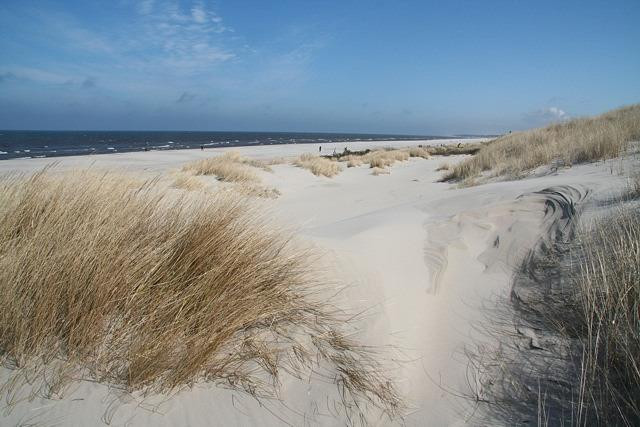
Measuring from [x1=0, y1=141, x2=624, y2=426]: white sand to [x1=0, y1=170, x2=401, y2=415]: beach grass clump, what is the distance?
0.33 ft

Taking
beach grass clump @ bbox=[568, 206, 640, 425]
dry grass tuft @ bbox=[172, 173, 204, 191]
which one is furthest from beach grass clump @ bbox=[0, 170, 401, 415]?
dry grass tuft @ bbox=[172, 173, 204, 191]

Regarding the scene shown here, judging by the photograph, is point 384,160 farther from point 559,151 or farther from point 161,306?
point 161,306

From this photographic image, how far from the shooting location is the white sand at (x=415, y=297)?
1.48m

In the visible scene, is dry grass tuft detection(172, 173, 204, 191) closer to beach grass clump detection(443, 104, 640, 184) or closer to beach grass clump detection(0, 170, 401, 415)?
beach grass clump detection(0, 170, 401, 415)

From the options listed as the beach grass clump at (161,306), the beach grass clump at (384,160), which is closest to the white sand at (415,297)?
the beach grass clump at (161,306)

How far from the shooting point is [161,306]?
1.77m

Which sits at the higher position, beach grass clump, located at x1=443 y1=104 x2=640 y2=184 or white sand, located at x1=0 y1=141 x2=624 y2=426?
beach grass clump, located at x1=443 y1=104 x2=640 y2=184

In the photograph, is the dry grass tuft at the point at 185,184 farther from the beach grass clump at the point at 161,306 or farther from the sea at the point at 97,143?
the sea at the point at 97,143

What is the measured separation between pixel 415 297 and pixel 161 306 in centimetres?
196

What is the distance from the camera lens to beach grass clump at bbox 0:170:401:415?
156 centimetres

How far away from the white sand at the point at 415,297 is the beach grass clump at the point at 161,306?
102mm

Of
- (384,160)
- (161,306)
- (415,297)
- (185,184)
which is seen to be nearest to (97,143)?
(384,160)

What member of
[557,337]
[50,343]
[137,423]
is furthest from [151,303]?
[557,337]

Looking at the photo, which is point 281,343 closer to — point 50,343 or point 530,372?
point 50,343
